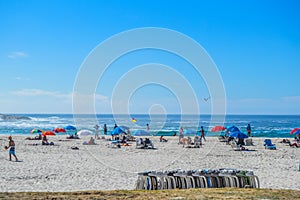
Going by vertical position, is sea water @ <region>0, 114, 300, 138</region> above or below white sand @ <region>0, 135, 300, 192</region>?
above

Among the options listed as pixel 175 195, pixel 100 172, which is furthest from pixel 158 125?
pixel 175 195

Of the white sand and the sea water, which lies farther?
the sea water

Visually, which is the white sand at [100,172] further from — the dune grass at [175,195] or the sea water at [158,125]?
the sea water at [158,125]

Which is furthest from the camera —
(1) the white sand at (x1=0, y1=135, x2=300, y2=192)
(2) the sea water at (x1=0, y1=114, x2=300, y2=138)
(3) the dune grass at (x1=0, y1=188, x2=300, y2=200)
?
(2) the sea water at (x1=0, y1=114, x2=300, y2=138)

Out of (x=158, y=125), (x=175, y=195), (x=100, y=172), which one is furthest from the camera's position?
(x=158, y=125)

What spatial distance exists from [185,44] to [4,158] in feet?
31.9

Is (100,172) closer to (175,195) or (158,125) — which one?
(175,195)

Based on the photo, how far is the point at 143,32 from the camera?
1492 centimetres

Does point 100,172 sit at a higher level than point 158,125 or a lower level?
lower

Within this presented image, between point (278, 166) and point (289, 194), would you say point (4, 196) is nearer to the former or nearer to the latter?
point (289, 194)

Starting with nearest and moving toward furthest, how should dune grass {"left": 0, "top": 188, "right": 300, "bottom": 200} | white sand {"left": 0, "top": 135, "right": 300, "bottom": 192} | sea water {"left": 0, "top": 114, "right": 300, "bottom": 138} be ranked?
dune grass {"left": 0, "top": 188, "right": 300, "bottom": 200} → white sand {"left": 0, "top": 135, "right": 300, "bottom": 192} → sea water {"left": 0, "top": 114, "right": 300, "bottom": 138}

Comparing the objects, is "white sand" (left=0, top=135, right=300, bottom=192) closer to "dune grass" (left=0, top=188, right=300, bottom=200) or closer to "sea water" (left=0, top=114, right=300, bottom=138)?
"dune grass" (left=0, top=188, right=300, bottom=200)

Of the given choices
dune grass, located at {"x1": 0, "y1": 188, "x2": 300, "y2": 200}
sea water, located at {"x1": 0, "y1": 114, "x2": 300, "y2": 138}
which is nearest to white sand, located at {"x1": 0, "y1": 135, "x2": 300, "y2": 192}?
dune grass, located at {"x1": 0, "y1": 188, "x2": 300, "y2": 200}

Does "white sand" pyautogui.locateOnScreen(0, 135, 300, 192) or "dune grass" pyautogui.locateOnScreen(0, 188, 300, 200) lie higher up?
"dune grass" pyautogui.locateOnScreen(0, 188, 300, 200)
